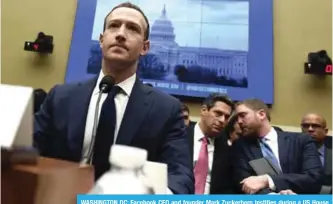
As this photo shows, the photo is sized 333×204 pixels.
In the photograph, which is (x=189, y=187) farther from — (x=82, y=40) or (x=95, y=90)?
(x=82, y=40)

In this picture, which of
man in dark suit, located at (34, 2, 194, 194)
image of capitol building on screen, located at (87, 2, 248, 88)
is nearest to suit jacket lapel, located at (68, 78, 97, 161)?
man in dark suit, located at (34, 2, 194, 194)

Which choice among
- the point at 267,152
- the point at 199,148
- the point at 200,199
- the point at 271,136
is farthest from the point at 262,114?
the point at 200,199

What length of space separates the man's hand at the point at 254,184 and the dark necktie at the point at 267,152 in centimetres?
16

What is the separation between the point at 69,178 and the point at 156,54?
9.98ft

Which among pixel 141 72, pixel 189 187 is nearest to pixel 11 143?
pixel 189 187

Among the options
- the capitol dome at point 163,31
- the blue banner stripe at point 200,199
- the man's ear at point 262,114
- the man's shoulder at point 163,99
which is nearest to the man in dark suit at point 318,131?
the man's ear at point 262,114

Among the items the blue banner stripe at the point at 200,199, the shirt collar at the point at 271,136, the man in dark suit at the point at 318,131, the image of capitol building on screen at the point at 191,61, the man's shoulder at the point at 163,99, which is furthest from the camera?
the image of capitol building on screen at the point at 191,61

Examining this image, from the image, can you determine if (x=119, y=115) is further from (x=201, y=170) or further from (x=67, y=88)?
(x=201, y=170)

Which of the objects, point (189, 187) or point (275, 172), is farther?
point (275, 172)

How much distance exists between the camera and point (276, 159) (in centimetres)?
206

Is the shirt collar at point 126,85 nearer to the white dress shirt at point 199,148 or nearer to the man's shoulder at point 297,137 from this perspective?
the white dress shirt at point 199,148

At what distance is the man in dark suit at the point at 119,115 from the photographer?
878mm

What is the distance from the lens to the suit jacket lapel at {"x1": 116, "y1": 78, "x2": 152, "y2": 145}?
0.93 metres

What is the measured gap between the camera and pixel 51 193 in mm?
404
